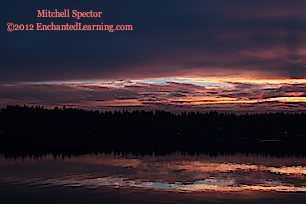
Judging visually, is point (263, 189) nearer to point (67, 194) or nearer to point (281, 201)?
point (281, 201)

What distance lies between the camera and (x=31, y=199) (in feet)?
105

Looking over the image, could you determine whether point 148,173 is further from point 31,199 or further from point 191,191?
point 31,199

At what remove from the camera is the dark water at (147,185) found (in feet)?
109

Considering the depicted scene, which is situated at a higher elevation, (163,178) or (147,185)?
(147,185)

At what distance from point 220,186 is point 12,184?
944 inches

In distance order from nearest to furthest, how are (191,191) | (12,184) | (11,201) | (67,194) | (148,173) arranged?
1. (11,201)
2. (67,194)
3. (191,191)
4. (12,184)
5. (148,173)

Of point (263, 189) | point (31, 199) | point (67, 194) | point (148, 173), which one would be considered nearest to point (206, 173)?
point (148, 173)

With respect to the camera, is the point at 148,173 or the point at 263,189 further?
the point at 148,173

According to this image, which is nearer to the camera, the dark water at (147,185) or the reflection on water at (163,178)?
the dark water at (147,185)

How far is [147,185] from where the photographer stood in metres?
40.2

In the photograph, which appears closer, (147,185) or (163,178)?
(147,185)

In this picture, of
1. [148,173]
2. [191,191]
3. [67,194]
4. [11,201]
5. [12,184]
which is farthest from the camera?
[148,173]

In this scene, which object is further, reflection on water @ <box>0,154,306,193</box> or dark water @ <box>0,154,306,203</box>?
reflection on water @ <box>0,154,306,193</box>

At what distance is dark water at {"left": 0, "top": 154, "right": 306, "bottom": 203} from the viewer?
33.2 metres
